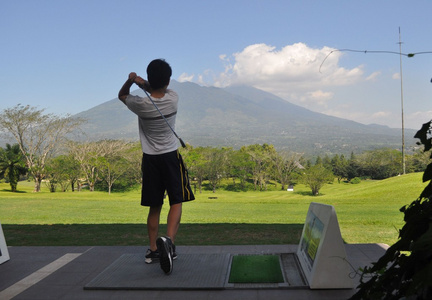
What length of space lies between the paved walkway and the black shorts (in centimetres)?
74

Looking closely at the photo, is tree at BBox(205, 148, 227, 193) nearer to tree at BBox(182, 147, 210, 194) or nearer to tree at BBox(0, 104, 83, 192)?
tree at BBox(182, 147, 210, 194)

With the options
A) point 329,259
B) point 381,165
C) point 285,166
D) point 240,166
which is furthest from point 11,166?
point 381,165

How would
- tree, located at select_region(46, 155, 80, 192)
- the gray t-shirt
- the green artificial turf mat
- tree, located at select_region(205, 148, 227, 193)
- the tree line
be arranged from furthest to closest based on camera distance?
tree, located at select_region(205, 148, 227, 193) → tree, located at select_region(46, 155, 80, 192) → the tree line → the gray t-shirt → the green artificial turf mat

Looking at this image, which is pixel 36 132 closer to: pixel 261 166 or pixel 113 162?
pixel 113 162

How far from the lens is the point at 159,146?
4.00 metres

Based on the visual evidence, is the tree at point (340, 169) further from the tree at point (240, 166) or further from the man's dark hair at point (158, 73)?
the man's dark hair at point (158, 73)

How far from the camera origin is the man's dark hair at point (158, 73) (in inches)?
155

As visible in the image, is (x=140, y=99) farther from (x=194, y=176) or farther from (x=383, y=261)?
(x=194, y=176)

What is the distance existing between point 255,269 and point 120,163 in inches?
2068

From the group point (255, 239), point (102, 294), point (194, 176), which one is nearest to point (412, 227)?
point (102, 294)

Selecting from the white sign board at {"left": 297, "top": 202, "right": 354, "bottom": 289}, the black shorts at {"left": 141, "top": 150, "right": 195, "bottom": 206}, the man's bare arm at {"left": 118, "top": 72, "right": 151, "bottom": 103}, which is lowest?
the white sign board at {"left": 297, "top": 202, "right": 354, "bottom": 289}

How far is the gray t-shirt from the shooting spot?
3936 millimetres

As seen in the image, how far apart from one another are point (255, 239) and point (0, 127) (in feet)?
159

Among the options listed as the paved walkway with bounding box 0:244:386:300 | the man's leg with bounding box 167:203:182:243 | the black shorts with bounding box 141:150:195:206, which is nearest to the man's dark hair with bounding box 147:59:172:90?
the black shorts with bounding box 141:150:195:206
